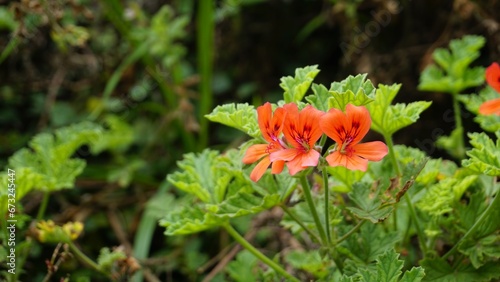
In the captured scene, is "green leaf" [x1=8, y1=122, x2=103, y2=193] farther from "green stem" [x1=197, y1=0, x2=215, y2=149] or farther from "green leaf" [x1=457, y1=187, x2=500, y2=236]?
"green leaf" [x1=457, y1=187, x2=500, y2=236]

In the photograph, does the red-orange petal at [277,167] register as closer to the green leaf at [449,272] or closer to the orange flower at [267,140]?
the orange flower at [267,140]

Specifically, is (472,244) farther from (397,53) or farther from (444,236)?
(397,53)

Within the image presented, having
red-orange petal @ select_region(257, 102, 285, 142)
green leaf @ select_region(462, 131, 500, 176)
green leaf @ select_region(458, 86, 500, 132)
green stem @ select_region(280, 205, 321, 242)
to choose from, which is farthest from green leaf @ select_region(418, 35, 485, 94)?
red-orange petal @ select_region(257, 102, 285, 142)

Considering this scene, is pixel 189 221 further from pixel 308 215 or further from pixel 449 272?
pixel 449 272

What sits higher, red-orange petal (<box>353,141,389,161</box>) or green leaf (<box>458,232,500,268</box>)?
red-orange petal (<box>353,141,389,161</box>)

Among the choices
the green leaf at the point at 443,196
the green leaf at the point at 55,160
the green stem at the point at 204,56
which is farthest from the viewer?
the green stem at the point at 204,56

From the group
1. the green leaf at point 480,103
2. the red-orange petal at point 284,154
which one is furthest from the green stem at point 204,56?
the red-orange petal at point 284,154

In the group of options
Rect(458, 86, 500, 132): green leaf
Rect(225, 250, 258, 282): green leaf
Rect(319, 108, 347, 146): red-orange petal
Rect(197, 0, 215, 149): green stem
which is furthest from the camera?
Rect(197, 0, 215, 149): green stem
